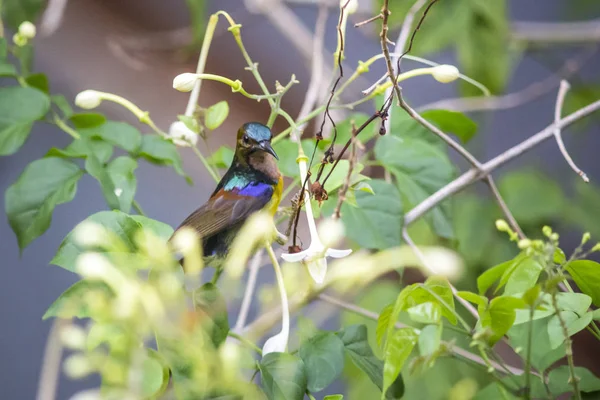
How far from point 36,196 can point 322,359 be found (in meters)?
0.29

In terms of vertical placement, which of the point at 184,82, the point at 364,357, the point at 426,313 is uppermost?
the point at 184,82

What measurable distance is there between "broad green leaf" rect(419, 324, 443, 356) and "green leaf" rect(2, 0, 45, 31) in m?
0.65

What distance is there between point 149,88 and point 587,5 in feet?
3.10

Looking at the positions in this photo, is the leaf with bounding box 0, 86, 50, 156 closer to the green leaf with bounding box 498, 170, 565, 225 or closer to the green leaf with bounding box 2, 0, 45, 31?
the green leaf with bounding box 2, 0, 45, 31

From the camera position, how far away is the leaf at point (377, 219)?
0.63 metres

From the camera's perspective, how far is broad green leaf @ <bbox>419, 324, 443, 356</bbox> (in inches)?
16.5

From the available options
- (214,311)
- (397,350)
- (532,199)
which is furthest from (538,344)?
A: (532,199)

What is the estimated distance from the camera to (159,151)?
2.19ft

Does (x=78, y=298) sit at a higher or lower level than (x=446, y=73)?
Answer: lower

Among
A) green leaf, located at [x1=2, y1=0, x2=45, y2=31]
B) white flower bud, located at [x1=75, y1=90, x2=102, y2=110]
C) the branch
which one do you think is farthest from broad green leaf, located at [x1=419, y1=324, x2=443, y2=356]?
green leaf, located at [x1=2, y1=0, x2=45, y2=31]

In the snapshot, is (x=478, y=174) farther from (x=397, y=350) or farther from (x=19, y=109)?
(x=19, y=109)

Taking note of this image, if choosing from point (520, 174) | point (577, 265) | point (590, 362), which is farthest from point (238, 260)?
point (590, 362)

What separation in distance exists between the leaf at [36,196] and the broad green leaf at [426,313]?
32 centimetres

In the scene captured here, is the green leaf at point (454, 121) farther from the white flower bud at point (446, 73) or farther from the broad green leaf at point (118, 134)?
the broad green leaf at point (118, 134)
